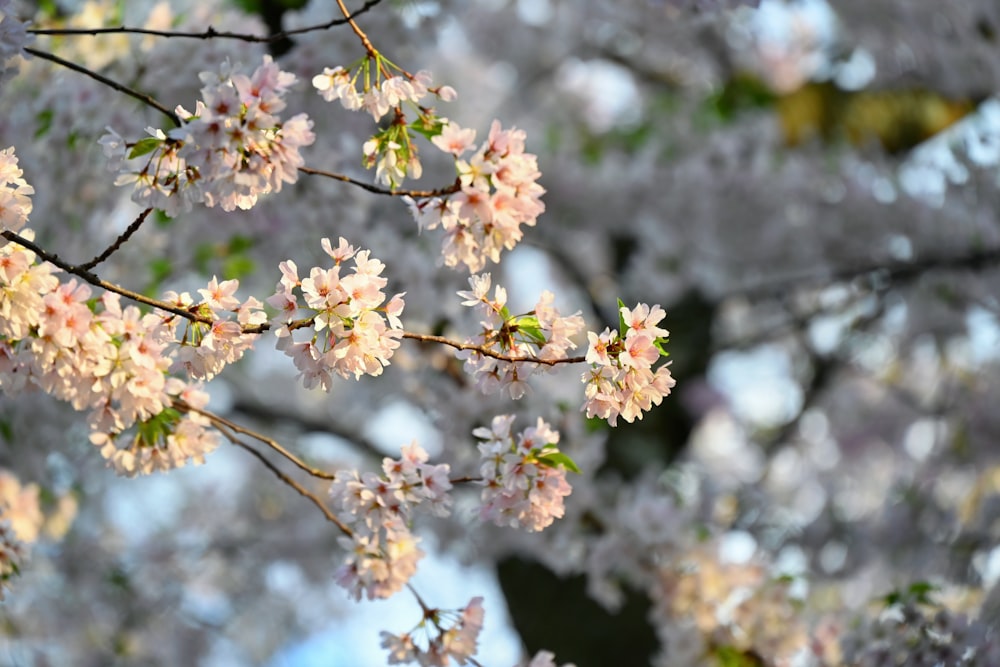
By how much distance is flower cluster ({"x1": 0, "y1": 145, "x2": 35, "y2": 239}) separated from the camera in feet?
5.53

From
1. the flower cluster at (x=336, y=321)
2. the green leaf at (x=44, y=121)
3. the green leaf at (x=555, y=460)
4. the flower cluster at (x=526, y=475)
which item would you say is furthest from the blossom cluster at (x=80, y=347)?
the green leaf at (x=44, y=121)

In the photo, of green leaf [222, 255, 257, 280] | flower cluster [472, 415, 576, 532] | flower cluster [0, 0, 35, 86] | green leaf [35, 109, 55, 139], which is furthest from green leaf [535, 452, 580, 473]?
green leaf [222, 255, 257, 280]

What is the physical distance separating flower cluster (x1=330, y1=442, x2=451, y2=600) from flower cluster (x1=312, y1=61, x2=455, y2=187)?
55cm

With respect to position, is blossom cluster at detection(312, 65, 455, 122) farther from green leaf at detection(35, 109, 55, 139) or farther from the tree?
green leaf at detection(35, 109, 55, 139)

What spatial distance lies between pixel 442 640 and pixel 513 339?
27.4 inches

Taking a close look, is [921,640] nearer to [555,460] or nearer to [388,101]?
[555,460]

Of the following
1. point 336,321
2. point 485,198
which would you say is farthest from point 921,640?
point 336,321

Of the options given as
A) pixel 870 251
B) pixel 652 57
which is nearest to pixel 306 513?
pixel 870 251

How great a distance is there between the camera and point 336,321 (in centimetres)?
166

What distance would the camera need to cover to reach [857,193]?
5312 millimetres

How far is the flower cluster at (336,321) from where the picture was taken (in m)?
1.65

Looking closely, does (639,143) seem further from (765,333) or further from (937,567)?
(937,567)

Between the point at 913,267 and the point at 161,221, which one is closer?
the point at 161,221

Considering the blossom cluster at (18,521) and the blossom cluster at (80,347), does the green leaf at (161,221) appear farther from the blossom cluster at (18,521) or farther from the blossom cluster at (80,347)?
the blossom cluster at (80,347)
